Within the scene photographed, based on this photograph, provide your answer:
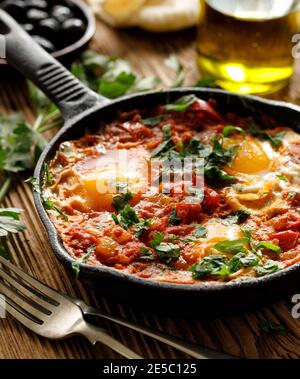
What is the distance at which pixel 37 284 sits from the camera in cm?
249

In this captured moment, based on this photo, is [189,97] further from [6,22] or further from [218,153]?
[6,22]

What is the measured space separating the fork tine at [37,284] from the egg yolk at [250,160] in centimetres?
96

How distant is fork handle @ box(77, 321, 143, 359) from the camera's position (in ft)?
7.18

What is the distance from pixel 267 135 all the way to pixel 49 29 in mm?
1650

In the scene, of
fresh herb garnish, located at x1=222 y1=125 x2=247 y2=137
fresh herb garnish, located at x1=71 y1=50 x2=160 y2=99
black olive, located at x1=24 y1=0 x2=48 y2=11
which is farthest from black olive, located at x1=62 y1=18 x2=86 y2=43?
fresh herb garnish, located at x1=222 y1=125 x2=247 y2=137

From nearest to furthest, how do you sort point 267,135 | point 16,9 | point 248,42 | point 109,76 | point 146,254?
1. point 146,254
2. point 267,135
3. point 248,42
4. point 109,76
5. point 16,9

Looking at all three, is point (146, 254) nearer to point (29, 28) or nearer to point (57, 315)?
point (57, 315)

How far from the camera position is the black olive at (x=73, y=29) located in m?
3.92

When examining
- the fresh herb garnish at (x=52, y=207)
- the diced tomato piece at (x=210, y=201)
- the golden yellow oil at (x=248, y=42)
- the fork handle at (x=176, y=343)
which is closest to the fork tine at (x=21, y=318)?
the fork handle at (x=176, y=343)

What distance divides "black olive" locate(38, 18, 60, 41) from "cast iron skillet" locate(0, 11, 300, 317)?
0.51m


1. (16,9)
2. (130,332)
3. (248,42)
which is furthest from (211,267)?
(16,9)

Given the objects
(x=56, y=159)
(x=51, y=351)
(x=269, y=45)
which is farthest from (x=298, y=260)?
(x=269, y=45)

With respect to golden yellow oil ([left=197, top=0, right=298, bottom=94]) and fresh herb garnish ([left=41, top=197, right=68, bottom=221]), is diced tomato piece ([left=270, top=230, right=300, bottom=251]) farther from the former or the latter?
golden yellow oil ([left=197, top=0, right=298, bottom=94])

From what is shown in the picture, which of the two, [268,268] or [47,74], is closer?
[268,268]
